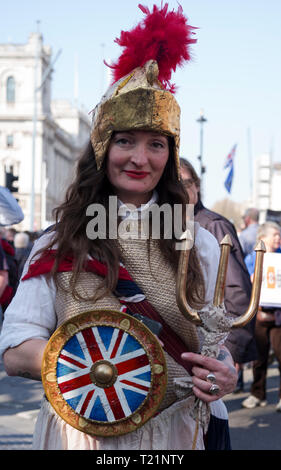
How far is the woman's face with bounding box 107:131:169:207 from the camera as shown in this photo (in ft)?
7.02

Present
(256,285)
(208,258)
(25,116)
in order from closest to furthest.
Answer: (256,285) → (208,258) → (25,116)

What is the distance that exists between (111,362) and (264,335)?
618 centimetres

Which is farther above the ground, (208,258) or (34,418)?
(208,258)

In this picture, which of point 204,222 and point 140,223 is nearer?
point 140,223

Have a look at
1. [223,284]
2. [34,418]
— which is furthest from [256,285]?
[34,418]

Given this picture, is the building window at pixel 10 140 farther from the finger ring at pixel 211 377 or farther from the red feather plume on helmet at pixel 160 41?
the finger ring at pixel 211 377

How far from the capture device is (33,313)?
6.72 ft

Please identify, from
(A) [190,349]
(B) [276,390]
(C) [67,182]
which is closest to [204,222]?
(C) [67,182]

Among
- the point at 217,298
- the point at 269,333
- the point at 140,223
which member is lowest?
the point at 269,333

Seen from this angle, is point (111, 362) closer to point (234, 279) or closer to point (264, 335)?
point (234, 279)

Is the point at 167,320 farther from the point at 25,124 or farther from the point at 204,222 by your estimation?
the point at 25,124

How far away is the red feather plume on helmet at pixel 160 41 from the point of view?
2213 mm

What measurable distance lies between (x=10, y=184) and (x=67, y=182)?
19.2 meters

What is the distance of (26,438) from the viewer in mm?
5613
